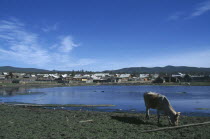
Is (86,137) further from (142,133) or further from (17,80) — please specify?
(17,80)

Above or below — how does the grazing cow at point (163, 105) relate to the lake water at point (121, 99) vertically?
above

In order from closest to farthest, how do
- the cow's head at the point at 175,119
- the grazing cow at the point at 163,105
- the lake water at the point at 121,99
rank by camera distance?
the cow's head at the point at 175,119 < the grazing cow at the point at 163,105 < the lake water at the point at 121,99

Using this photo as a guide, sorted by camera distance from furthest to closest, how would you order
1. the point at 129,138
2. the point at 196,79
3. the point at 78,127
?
1. the point at 196,79
2. the point at 78,127
3. the point at 129,138

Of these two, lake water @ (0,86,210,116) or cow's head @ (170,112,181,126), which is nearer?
cow's head @ (170,112,181,126)

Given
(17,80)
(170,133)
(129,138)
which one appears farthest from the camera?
(17,80)

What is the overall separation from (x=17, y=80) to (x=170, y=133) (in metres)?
148

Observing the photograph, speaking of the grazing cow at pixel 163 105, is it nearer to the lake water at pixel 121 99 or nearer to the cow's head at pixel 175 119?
the cow's head at pixel 175 119

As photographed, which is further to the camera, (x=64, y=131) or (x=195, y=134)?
(x=64, y=131)

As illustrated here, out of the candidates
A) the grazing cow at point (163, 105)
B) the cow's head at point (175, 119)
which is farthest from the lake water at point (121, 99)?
the cow's head at point (175, 119)

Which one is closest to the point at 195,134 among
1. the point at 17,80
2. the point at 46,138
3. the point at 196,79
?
the point at 46,138

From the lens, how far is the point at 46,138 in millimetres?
13523

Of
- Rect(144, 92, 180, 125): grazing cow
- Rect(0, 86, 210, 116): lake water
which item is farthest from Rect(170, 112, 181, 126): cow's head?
Rect(0, 86, 210, 116): lake water

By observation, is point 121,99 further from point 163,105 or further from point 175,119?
point 175,119

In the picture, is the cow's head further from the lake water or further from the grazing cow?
A: the lake water
